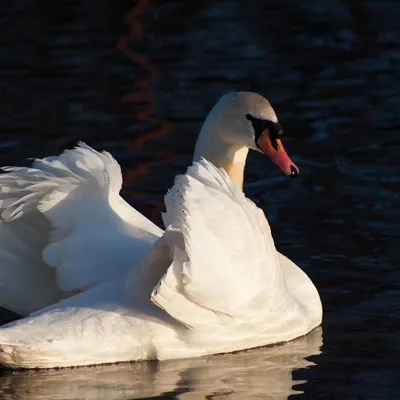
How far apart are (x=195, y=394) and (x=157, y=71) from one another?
29.7 feet

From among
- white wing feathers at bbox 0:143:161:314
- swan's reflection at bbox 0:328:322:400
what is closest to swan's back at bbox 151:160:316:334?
swan's reflection at bbox 0:328:322:400

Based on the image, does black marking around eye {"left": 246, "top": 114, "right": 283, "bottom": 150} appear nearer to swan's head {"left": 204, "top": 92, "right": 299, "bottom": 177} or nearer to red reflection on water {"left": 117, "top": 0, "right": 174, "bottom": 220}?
swan's head {"left": 204, "top": 92, "right": 299, "bottom": 177}

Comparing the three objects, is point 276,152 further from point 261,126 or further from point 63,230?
point 63,230

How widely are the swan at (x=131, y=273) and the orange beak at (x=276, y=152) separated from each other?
783mm

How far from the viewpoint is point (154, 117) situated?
13.9 meters

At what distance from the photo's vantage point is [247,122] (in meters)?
9.28

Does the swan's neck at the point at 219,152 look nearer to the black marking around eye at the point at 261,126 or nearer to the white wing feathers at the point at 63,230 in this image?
the black marking around eye at the point at 261,126

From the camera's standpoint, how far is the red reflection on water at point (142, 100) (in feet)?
39.2

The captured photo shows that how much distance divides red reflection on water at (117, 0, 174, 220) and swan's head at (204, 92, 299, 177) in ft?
4.95

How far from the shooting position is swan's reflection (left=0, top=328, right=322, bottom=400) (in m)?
7.32

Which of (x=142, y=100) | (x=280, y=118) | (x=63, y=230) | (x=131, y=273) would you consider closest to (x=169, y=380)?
(x=131, y=273)

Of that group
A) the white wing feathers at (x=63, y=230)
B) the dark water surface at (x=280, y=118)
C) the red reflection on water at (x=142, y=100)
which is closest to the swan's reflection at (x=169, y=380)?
the dark water surface at (x=280, y=118)

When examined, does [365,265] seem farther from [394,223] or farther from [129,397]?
[129,397]

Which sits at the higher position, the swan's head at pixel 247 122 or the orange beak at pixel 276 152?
the swan's head at pixel 247 122
